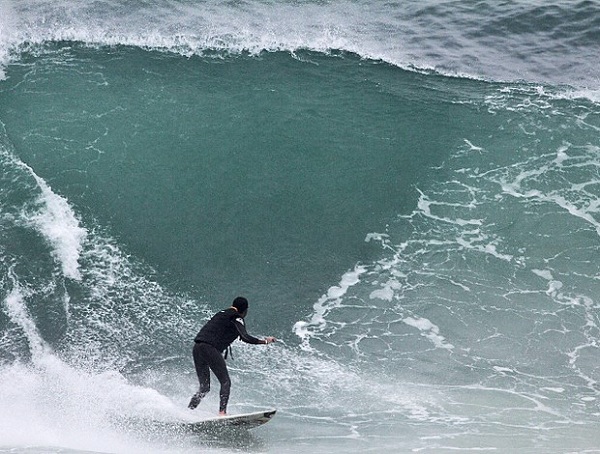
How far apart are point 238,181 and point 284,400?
7800mm

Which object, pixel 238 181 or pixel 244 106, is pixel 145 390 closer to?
pixel 238 181

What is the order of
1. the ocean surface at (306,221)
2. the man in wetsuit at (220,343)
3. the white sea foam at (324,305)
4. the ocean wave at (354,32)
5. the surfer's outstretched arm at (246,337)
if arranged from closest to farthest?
the surfer's outstretched arm at (246,337), the man in wetsuit at (220,343), the ocean surface at (306,221), the white sea foam at (324,305), the ocean wave at (354,32)

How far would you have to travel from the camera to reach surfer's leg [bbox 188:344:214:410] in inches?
584

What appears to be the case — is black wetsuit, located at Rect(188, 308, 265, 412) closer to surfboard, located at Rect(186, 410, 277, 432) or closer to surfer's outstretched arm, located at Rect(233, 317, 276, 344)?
surfer's outstretched arm, located at Rect(233, 317, 276, 344)

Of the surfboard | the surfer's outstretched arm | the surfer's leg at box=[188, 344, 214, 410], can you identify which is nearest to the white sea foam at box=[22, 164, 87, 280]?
the surfer's leg at box=[188, 344, 214, 410]

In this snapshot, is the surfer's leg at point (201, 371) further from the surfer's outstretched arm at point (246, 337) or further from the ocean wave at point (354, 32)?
the ocean wave at point (354, 32)

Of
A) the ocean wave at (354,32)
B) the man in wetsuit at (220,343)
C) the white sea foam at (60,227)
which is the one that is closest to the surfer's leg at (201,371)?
the man in wetsuit at (220,343)

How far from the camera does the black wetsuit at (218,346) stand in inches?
582

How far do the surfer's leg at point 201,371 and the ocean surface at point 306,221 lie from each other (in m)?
0.57

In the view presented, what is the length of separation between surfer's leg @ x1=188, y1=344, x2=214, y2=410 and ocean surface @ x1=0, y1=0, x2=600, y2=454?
→ 57 cm

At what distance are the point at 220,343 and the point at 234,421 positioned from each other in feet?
4.33

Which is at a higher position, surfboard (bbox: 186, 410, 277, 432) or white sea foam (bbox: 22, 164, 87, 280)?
white sea foam (bbox: 22, 164, 87, 280)

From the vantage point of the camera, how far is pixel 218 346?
48.9ft

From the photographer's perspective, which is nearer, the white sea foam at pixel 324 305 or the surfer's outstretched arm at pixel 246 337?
the surfer's outstretched arm at pixel 246 337
